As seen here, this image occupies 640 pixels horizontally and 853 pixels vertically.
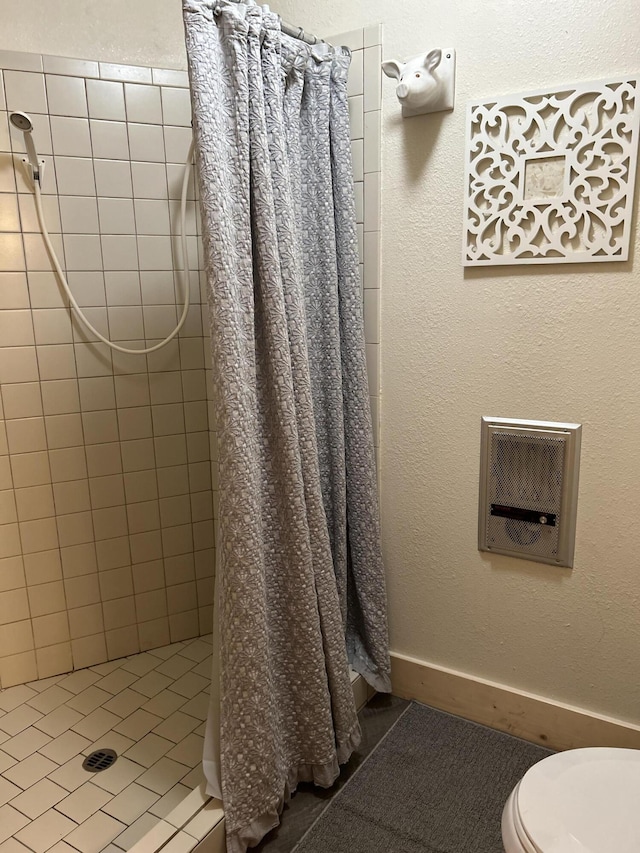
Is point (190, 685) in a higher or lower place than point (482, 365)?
lower

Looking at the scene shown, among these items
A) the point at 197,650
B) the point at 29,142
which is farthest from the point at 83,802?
the point at 29,142

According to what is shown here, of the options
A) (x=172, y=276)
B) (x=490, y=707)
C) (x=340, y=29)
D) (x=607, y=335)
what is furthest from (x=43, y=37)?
(x=490, y=707)

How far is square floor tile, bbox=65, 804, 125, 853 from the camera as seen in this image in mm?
1349

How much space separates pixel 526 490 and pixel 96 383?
1.34 m

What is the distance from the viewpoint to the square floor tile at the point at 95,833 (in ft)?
4.43

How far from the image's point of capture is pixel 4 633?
1905 millimetres

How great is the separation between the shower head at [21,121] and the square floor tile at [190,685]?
171 centimetres

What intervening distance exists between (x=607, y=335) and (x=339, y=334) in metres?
0.66

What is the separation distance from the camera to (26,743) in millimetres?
1685

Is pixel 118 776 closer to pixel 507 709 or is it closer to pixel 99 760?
pixel 99 760

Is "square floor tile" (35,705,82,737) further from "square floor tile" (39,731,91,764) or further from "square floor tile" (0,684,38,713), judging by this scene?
"square floor tile" (0,684,38,713)

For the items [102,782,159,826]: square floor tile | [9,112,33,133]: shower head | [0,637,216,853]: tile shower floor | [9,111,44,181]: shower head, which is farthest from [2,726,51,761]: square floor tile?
[9,112,33,133]: shower head

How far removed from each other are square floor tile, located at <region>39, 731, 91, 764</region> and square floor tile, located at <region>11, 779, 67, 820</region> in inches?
3.5

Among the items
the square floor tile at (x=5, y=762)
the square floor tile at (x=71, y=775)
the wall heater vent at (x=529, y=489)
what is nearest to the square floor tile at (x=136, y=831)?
the square floor tile at (x=71, y=775)
